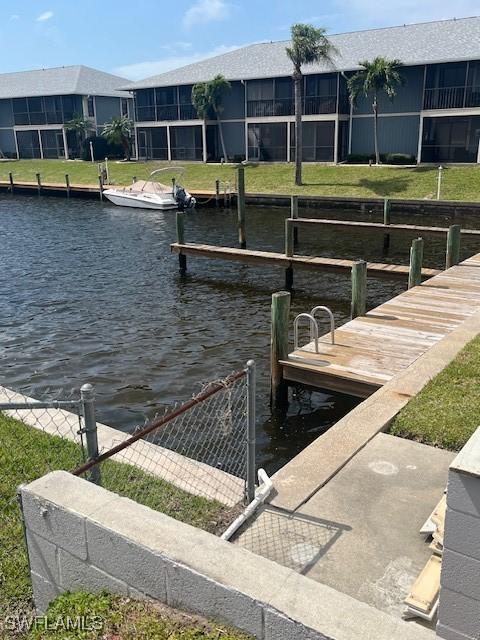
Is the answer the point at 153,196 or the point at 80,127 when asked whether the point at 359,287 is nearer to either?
the point at 153,196

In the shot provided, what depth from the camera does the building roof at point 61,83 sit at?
60750 millimetres

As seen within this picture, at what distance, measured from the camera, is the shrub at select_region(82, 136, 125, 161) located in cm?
5691

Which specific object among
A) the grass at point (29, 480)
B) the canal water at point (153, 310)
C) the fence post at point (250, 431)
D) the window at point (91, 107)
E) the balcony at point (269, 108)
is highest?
the window at point (91, 107)

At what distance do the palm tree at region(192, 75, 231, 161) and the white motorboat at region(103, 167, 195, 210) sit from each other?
1294 centimetres

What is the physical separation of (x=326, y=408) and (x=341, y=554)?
560cm

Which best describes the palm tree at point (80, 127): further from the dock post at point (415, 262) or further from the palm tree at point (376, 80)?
the dock post at point (415, 262)

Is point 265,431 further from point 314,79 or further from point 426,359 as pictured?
point 314,79

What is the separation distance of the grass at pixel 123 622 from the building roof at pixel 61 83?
62.4 m

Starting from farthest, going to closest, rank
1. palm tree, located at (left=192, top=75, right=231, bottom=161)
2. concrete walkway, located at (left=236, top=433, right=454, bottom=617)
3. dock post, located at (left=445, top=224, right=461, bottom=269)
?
palm tree, located at (left=192, top=75, right=231, bottom=161) → dock post, located at (left=445, top=224, right=461, bottom=269) → concrete walkway, located at (left=236, top=433, right=454, bottom=617)

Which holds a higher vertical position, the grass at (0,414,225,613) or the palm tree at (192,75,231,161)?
the palm tree at (192,75,231,161)

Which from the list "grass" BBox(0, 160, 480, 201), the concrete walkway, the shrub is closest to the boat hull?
"grass" BBox(0, 160, 480, 201)

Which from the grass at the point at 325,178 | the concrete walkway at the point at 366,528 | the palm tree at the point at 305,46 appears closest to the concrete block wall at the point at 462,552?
the concrete walkway at the point at 366,528

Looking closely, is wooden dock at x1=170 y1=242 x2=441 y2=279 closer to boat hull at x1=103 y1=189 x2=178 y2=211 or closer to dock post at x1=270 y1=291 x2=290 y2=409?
dock post at x1=270 y1=291 x2=290 y2=409

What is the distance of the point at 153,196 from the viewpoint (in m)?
35.1
